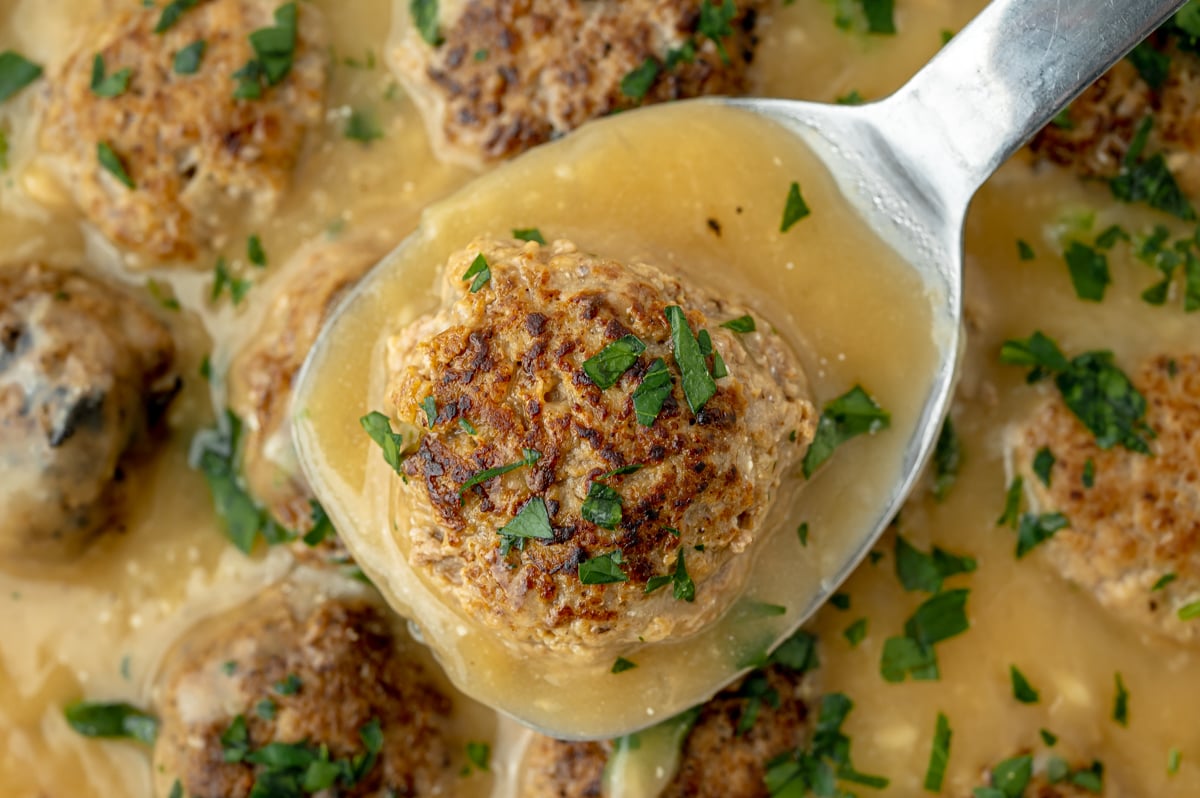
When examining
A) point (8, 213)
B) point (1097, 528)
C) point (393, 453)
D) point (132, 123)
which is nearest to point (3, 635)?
point (8, 213)

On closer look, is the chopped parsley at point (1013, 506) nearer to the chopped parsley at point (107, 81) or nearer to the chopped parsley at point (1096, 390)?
the chopped parsley at point (1096, 390)

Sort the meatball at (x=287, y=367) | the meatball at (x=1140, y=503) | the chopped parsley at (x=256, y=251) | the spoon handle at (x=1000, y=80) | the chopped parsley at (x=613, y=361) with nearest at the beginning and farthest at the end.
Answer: the chopped parsley at (x=613, y=361) < the spoon handle at (x=1000, y=80) < the meatball at (x=1140, y=503) < the meatball at (x=287, y=367) < the chopped parsley at (x=256, y=251)

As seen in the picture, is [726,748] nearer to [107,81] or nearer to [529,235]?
[529,235]

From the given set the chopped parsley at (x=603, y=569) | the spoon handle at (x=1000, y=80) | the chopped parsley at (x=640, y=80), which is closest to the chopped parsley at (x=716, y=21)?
the chopped parsley at (x=640, y=80)

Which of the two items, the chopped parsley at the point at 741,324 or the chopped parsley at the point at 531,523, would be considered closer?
the chopped parsley at the point at 531,523

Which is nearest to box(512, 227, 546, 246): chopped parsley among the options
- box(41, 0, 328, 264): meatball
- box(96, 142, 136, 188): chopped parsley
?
box(41, 0, 328, 264): meatball

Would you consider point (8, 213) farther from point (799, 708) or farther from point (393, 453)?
point (799, 708)

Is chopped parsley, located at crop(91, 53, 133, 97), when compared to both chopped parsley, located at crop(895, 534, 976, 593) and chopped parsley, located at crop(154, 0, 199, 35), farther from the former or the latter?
chopped parsley, located at crop(895, 534, 976, 593)
